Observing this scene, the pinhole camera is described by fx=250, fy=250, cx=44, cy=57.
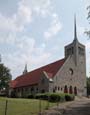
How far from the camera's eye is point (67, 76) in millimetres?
64375

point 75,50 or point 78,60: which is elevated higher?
point 75,50

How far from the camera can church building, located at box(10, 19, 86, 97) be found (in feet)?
201

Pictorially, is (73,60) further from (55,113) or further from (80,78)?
(55,113)

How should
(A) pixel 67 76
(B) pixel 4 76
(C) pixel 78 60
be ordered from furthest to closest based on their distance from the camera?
(B) pixel 4 76
(C) pixel 78 60
(A) pixel 67 76

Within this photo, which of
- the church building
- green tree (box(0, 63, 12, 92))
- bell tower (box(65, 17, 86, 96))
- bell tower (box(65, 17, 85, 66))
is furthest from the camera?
green tree (box(0, 63, 12, 92))

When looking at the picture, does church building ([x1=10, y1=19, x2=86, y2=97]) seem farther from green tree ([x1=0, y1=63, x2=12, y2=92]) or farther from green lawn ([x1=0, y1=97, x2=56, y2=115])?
green lawn ([x1=0, y1=97, x2=56, y2=115])

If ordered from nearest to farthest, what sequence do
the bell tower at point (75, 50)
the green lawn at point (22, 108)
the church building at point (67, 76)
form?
the green lawn at point (22, 108) < the church building at point (67, 76) < the bell tower at point (75, 50)

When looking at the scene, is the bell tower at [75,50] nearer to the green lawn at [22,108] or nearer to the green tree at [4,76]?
the green tree at [4,76]

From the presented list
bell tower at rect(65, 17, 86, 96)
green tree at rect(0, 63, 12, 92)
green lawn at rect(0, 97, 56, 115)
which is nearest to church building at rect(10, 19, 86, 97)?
bell tower at rect(65, 17, 86, 96)

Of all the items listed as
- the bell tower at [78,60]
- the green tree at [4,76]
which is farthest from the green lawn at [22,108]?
the green tree at [4,76]

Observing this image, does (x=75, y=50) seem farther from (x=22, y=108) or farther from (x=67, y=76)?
(x=22, y=108)

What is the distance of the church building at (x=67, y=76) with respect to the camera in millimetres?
61219

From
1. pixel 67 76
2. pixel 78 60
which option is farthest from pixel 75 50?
pixel 67 76

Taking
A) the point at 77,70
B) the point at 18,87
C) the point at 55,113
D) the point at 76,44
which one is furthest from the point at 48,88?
the point at 55,113
